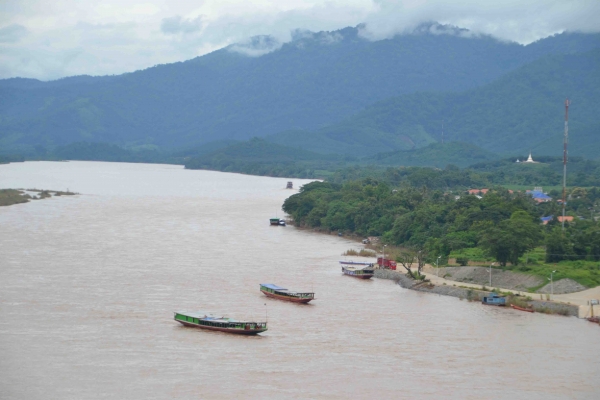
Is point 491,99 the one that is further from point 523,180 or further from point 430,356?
point 430,356

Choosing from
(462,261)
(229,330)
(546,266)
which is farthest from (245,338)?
(462,261)

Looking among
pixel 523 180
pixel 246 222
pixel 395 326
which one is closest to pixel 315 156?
pixel 523 180

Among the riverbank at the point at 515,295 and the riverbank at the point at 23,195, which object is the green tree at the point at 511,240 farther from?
the riverbank at the point at 23,195

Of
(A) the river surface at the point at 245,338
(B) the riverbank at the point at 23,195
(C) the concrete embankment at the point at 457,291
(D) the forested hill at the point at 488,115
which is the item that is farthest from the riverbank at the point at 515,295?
(D) the forested hill at the point at 488,115

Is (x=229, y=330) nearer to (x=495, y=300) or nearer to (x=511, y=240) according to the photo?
(x=495, y=300)

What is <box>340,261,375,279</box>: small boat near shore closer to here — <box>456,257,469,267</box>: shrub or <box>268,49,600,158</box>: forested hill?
<box>456,257,469,267</box>: shrub

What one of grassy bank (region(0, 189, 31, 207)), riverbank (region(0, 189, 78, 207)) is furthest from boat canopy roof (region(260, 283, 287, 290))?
grassy bank (region(0, 189, 31, 207))
